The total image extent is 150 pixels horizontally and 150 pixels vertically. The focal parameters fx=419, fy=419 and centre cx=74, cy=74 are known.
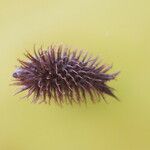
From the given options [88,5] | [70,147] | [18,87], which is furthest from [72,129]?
[88,5]

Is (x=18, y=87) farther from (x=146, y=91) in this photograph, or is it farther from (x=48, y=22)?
(x=146, y=91)

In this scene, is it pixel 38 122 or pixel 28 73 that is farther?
pixel 38 122

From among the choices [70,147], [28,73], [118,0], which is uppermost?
[118,0]
